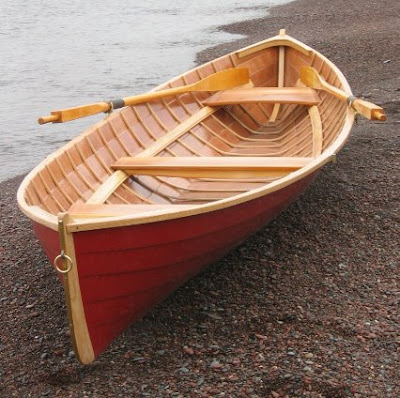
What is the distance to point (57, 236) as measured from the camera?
3654mm

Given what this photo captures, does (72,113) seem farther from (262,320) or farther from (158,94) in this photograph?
(262,320)

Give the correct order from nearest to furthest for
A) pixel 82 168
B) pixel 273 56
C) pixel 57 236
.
Answer: pixel 57 236 < pixel 82 168 < pixel 273 56

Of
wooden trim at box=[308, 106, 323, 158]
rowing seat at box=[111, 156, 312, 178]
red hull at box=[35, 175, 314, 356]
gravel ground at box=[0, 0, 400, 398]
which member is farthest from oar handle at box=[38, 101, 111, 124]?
wooden trim at box=[308, 106, 323, 158]

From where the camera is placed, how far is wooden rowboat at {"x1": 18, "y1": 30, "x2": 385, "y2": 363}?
149 inches

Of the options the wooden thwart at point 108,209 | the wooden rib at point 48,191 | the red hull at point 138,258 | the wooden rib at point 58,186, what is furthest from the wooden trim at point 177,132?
the red hull at point 138,258

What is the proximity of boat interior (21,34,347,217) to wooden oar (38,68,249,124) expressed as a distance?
0.32 ft

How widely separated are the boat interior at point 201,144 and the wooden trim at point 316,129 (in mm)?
12

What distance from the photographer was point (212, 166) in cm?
553

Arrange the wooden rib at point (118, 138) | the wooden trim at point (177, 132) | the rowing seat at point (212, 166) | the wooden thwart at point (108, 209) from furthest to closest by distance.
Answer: the wooden trim at point (177, 132) → the wooden rib at point (118, 138) → the rowing seat at point (212, 166) → the wooden thwart at point (108, 209)

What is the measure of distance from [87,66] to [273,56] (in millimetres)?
10840

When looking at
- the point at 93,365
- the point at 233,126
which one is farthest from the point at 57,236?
the point at 233,126

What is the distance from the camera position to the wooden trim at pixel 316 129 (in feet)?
20.6

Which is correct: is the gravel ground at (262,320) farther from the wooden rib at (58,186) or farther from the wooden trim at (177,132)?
the wooden trim at (177,132)

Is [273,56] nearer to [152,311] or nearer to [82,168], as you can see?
[82,168]
